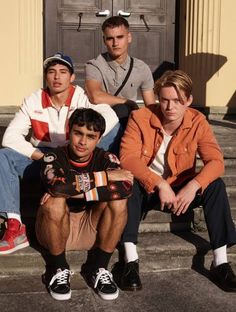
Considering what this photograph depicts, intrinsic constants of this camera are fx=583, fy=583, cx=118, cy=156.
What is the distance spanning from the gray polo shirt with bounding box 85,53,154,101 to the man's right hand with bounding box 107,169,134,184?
1.26 meters

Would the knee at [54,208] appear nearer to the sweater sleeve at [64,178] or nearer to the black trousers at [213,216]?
the sweater sleeve at [64,178]

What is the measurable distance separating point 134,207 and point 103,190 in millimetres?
377

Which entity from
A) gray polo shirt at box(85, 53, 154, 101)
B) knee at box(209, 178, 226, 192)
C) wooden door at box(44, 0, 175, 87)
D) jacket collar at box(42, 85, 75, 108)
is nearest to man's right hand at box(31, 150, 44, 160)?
jacket collar at box(42, 85, 75, 108)

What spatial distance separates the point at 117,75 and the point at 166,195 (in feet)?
4.58

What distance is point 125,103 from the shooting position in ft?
15.3

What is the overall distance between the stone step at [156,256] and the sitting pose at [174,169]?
0.19 metres

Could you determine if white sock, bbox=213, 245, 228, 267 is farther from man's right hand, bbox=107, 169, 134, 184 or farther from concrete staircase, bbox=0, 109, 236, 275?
man's right hand, bbox=107, 169, 134, 184

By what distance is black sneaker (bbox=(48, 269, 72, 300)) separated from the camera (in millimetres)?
3514

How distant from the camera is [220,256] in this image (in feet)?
12.6

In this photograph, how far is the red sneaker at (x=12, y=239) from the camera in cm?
391

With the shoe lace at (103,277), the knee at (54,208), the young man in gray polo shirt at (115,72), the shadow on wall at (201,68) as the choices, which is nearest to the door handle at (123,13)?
the shadow on wall at (201,68)

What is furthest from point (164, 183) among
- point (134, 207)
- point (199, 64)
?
point (199, 64)

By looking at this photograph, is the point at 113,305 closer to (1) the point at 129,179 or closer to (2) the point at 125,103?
(1) the point at 129,179

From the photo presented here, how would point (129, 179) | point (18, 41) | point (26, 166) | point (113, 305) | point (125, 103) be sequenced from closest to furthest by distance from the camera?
point (113, 305) < point (129, 179) < point (26, 166) < point (125, 103) < point (18, 41)
